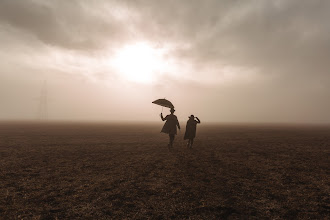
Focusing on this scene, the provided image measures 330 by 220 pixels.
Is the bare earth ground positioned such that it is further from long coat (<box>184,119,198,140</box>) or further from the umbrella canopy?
the umbrella canopy

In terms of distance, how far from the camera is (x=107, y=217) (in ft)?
15.9

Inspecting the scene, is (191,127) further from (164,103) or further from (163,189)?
(163,189)

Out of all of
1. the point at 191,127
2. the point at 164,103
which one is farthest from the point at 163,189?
the point at 191,127

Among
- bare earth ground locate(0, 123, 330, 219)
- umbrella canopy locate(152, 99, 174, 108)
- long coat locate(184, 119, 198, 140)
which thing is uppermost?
umbrella canopy locate(152, 99, 174, 108)

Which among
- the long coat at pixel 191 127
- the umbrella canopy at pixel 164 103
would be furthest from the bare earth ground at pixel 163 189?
the umbrella canopy at pixel 164 103

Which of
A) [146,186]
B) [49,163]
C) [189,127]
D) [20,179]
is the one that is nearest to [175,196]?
[146,186]

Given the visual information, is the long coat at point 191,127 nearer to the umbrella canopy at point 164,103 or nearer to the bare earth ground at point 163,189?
the umbrella canopy at point 164,103

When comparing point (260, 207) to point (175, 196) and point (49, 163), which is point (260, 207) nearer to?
point (175, 196)

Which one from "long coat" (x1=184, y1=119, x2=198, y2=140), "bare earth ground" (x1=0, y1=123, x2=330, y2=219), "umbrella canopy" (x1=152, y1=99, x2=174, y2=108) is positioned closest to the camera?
"bare earth ground" (x1=0, y1=123, x2=330, y2=219)

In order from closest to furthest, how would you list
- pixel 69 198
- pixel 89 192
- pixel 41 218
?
1. pixel 41 218
2. pixel 69 198
3. pixel 89 192

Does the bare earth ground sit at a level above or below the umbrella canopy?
below

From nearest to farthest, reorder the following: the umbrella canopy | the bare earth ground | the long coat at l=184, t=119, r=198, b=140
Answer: the bare earth ground, the umbrella canopy, the long coat at l=184, t=119, r=198, b=140

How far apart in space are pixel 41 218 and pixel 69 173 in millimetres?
4028

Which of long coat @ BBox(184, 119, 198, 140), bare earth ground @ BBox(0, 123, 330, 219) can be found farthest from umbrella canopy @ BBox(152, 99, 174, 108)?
bare earth ground @ BBox(0, 123, 330, 219)
